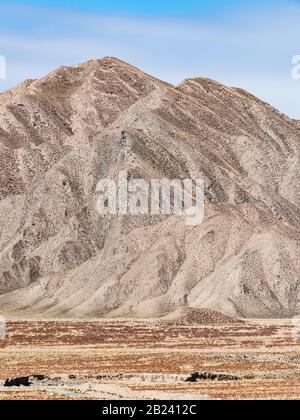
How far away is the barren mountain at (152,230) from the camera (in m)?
127

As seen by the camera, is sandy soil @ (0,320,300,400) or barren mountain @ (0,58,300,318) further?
barren mountain @ (0,58,300,318)

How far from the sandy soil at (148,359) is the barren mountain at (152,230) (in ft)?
57.9

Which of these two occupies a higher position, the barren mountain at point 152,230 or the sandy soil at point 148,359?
the barren mountain at point 152,230

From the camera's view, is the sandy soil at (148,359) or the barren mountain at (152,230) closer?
the sandy soil at (148,359)

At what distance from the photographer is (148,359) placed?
213ft

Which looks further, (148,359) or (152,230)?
(152,230)

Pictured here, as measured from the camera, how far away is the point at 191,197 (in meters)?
156

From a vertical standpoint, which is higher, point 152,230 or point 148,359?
point 152,230

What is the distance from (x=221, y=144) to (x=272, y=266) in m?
68.2

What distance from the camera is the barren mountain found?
5002 inches

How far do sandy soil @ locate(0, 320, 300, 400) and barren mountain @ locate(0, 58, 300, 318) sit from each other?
17.6 meters

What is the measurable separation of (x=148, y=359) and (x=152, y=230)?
79903 millimetres

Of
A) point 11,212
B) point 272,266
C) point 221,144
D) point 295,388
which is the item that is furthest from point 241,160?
point 295,388

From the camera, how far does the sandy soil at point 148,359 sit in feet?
142
